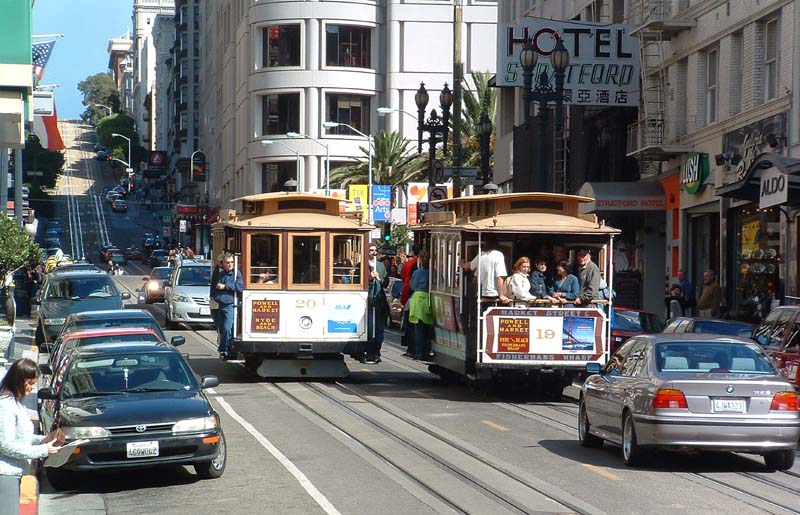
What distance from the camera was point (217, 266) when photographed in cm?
2383

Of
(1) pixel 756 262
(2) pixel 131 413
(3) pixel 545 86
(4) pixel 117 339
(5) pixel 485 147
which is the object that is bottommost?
(2) pixel 131 413

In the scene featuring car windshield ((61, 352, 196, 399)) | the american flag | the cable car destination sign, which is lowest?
car windshield ((61, 352, 196, 399))

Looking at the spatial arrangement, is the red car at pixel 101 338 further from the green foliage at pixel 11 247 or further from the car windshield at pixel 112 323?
the green foliage at pixel 11 247

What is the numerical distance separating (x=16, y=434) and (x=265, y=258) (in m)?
14.1

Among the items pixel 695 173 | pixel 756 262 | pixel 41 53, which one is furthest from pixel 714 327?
pixel 41 53

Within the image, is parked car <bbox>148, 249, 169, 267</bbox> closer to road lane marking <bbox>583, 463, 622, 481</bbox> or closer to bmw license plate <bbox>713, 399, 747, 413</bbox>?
road lane marking <bbox>583, 463, 622, 481</bbox>

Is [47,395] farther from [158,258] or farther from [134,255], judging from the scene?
[134,255]

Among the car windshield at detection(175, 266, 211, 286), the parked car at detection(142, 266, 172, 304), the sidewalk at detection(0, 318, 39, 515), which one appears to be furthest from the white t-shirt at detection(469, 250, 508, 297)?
the parked car at detection(142, 266, 172, 304)

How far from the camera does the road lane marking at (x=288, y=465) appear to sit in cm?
1224

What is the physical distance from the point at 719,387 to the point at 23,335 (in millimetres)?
25521

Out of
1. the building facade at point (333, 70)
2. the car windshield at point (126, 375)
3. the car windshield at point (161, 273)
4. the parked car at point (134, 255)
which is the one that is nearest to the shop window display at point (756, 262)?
the car windshield at point (126, 375)

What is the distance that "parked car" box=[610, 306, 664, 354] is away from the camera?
25.7 metres

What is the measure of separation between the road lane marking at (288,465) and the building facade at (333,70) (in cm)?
5885

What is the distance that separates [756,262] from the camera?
32156 mm
